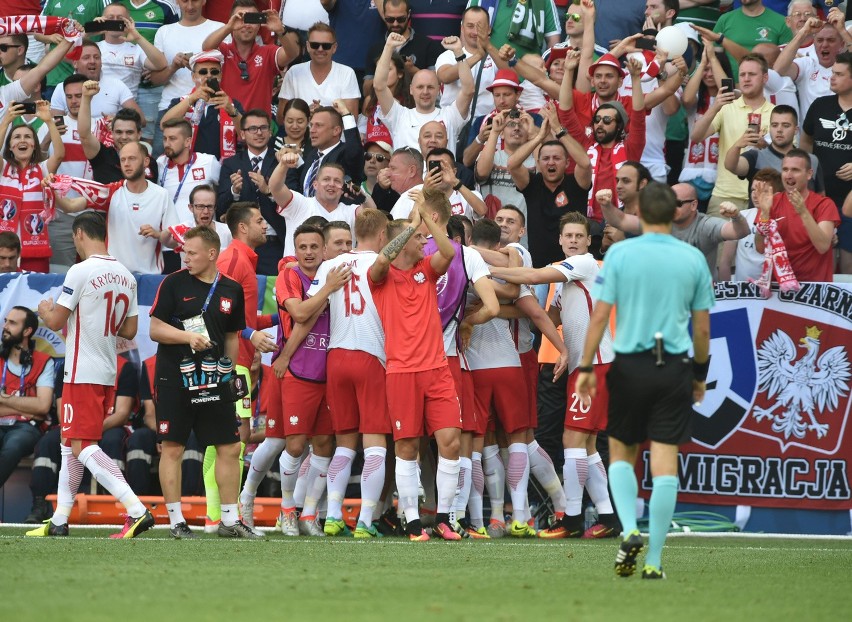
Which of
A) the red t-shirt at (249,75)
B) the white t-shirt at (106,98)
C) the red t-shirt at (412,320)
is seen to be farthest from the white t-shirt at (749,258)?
the white t-shirt at (106,98)

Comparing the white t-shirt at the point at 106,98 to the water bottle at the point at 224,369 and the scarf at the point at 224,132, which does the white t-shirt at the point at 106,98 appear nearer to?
the scarf at the point at 224,132

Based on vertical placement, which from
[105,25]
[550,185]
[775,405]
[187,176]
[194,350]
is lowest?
[775,405]

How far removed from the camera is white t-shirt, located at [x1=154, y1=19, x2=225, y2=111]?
16656 mm

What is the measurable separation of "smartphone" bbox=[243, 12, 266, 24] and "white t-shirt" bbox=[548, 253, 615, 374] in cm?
647

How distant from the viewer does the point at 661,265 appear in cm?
719

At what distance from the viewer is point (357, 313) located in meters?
10.9

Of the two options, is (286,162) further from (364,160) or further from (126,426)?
(126,426)

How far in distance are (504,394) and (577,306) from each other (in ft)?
3.31

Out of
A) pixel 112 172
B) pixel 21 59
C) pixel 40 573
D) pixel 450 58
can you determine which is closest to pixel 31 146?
pixel 112 172

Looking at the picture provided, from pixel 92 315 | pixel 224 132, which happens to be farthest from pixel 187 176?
pixel 92 315

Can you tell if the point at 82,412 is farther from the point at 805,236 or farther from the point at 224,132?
the point at 805,236

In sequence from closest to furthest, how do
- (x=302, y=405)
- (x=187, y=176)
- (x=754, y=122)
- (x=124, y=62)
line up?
1. (x=302, y=405)
2. (x=754, y=122)
3. (x=187, y=176)
4. (x=124, y=62)

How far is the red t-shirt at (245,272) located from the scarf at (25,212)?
354cm

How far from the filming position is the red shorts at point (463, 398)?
11016 millimetres
